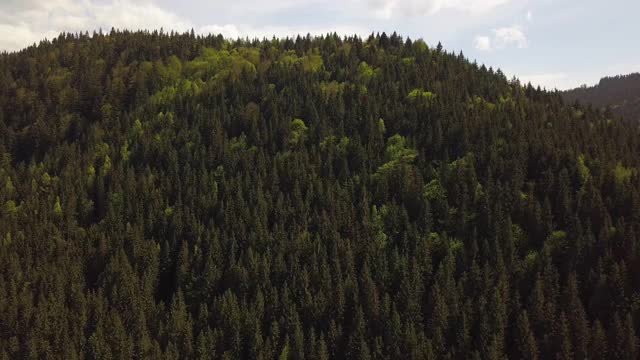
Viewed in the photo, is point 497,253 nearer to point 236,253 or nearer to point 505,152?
point 505,152

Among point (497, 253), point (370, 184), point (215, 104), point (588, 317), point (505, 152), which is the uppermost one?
point (215, 104)

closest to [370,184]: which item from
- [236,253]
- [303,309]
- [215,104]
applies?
[236,253]

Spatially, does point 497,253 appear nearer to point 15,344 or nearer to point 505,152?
point 505,152

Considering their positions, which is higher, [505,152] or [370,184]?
[505,152]

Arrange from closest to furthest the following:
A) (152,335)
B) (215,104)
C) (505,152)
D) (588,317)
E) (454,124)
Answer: (588,317) < (152,335) < (505,152) < (454,124) < (215,104)

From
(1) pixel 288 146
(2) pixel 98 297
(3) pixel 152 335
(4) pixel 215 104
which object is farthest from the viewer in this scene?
(4) pixel 215 104

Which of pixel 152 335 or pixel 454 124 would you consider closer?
pixel 152 335
